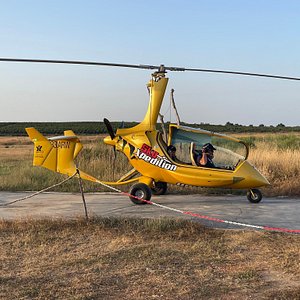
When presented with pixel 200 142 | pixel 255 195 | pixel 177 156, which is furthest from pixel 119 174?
pixel 255 195

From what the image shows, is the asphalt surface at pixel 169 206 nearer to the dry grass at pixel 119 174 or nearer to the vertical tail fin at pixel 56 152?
the vertical tail fin at pixel 56 152

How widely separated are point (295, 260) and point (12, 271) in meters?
3.66

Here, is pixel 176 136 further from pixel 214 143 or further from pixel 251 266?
pixel 251 266

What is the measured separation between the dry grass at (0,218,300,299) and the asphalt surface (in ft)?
3.25

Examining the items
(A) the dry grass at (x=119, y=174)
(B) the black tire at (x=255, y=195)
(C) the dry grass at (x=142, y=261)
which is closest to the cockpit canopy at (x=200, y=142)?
(B) the black tire at (x=255, y=195)

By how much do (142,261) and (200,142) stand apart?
184 inches

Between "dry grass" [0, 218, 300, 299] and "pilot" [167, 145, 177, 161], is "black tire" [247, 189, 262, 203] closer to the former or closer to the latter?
"pilot" [167, 145, 177, 161]

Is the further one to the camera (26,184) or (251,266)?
(26,184)

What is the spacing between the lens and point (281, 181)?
13.4m

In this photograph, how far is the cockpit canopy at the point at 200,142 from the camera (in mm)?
9844

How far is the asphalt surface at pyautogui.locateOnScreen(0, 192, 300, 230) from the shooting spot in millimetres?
8508

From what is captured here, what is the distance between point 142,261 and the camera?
5.64 meters

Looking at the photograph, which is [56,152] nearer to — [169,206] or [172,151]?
[172,151]

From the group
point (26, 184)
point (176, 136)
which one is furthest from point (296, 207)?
point (26, 184)
